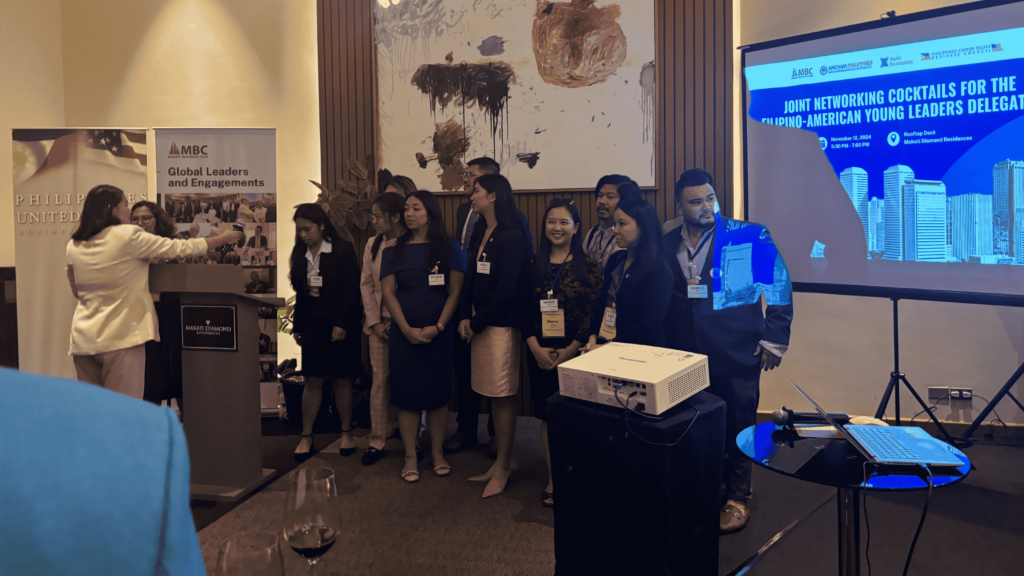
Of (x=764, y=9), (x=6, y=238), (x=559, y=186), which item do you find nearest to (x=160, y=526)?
(x=559, y=186)

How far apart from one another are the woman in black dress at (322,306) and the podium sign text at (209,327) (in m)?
0.58

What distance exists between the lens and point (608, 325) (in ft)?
8.30

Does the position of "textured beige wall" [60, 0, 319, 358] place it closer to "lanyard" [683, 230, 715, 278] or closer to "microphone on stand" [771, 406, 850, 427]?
"lanyard" [683, 230, 715, 278]

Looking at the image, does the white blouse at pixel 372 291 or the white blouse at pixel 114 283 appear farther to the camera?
the white blouse at pixel 372 291

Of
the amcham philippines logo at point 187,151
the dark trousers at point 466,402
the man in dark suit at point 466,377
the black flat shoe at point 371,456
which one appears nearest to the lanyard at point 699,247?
the man in dark suit at point 466,377

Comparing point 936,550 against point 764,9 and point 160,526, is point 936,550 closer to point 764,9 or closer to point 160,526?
point 160,526

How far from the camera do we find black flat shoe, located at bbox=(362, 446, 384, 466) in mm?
3381

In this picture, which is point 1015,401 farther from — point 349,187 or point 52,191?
point 52,191

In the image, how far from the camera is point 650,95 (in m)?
4.00

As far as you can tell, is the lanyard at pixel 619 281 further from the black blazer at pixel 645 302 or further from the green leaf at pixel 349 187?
the green leaf at pixel 349 187

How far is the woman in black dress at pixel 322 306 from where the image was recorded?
11.5 ft

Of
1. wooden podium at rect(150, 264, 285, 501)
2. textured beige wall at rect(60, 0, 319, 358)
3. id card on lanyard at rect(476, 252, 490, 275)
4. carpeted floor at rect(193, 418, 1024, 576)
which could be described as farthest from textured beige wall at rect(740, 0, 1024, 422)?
textured beige wall at rect(60, 0, 319, 358)

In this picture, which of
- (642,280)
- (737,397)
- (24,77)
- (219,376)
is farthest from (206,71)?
(737,397)

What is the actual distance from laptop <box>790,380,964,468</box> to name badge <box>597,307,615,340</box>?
35.0 inches
